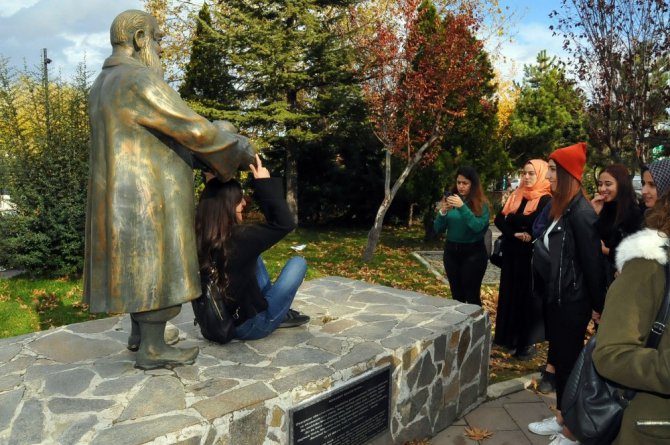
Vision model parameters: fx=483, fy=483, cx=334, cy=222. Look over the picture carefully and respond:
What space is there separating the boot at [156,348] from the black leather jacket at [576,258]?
108 inches

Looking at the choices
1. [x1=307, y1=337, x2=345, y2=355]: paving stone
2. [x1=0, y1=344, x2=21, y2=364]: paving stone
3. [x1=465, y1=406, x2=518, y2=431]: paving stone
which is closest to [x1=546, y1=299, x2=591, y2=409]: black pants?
[x1=465, y1=406, x2=518, y2=431]: paving stone

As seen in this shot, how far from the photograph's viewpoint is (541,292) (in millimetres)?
4750

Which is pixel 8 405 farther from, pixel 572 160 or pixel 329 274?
pixel 329 274

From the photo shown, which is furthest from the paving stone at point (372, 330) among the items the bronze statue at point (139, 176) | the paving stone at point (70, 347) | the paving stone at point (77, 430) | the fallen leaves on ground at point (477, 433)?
the paving stone at point (77, 430)

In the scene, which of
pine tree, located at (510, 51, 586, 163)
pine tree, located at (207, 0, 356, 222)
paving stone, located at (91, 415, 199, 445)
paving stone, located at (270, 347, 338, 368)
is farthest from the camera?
pine tree, located at (510, 51, 586, 163)

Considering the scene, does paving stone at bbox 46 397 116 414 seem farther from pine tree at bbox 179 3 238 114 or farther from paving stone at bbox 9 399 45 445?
pine tree at bbox 179 3 238 114

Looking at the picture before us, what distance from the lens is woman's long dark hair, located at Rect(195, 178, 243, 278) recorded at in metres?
3.19

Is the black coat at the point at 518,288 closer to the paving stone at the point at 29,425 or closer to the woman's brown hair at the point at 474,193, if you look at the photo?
the woman's brown hair at the point at 474,193

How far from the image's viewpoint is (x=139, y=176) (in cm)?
263

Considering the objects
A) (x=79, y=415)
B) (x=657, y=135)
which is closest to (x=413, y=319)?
(x=79, y=415)

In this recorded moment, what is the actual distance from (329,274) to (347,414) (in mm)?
6898

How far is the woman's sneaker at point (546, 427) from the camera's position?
3898 millimetres

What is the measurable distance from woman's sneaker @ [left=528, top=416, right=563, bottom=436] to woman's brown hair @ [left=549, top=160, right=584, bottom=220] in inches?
66.8

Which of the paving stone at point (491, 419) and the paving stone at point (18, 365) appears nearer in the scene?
the paving stone at point (18, 365)
